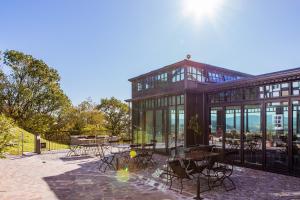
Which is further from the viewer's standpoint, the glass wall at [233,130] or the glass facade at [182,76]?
the glass facade at [182,76]

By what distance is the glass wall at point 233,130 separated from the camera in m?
9.55

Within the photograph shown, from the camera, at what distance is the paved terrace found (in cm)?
579

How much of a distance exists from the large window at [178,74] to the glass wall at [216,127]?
2.55m

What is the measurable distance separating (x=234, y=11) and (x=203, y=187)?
739 cm

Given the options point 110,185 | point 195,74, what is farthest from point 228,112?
point 110,185


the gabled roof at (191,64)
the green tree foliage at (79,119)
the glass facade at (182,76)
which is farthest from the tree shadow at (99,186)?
the green tree foliage at (79,119)

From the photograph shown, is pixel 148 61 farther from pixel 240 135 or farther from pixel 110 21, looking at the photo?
pixel 240 135

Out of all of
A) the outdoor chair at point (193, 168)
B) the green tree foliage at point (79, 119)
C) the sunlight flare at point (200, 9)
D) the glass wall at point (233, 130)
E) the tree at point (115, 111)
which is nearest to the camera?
the outdoor chair at point (193, 168)

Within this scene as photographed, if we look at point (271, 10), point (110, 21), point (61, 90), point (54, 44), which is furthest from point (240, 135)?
point (61, 90)

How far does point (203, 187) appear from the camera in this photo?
21.2ft

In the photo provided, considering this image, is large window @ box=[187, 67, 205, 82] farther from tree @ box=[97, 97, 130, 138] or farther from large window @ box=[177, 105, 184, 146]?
tree @ box=[97, 97, 130, 138]

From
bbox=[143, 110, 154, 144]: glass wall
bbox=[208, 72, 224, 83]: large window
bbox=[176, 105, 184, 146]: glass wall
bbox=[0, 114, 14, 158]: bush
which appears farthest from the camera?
bbox=[143, 110, 154, 144]: glass wall

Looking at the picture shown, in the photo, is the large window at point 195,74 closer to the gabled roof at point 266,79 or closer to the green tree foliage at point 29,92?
the gabled roof at point 266,79

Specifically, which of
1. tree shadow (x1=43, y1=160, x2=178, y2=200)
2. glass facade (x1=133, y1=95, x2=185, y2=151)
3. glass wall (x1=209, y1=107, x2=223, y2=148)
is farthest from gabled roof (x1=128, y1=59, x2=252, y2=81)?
tree shadow (x1=43, y1=160, x2=178, y2=200)
